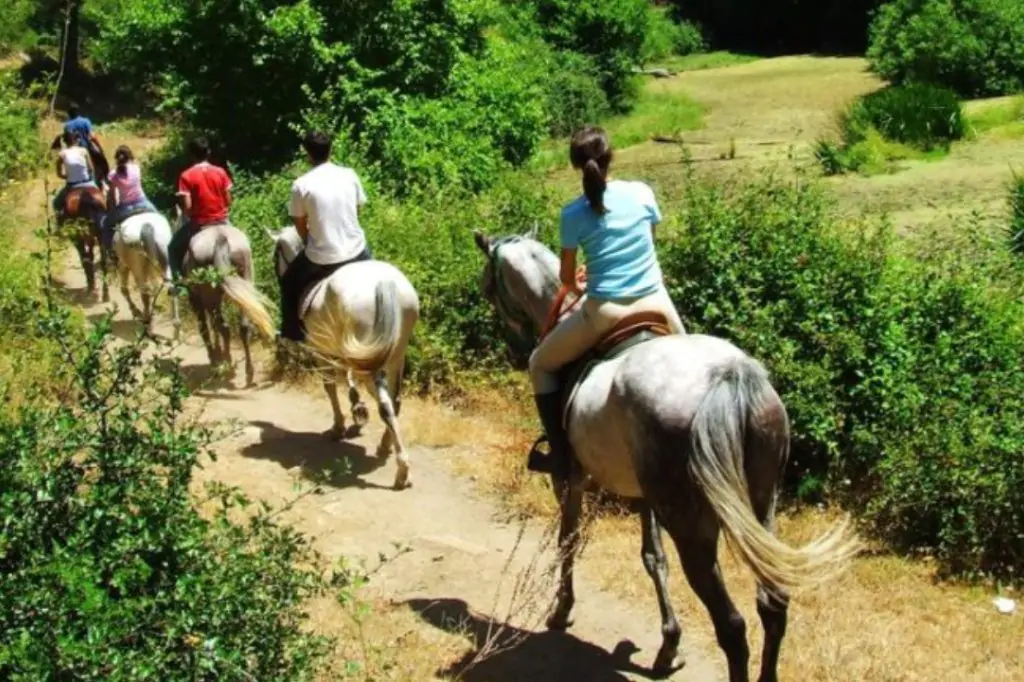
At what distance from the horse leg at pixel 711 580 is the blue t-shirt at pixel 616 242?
1.22 meters

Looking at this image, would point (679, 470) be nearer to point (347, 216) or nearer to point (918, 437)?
point (918, 437)

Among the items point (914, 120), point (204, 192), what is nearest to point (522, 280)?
point (204, 192)

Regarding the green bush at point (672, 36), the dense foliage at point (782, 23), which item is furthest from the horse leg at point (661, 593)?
the dense foliage at point (782, 23)

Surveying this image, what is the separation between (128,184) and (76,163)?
2.21 metres

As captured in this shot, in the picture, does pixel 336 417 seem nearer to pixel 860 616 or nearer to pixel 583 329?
pixel 583 329

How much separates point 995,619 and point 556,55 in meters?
26.8

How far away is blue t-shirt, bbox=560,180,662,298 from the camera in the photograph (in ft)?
19.7

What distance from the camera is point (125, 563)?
4.76 metres

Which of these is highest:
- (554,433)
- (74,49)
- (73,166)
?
(74,49)

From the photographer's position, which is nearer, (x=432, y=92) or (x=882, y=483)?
(x=882, y=483)

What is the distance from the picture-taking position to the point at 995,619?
682cm

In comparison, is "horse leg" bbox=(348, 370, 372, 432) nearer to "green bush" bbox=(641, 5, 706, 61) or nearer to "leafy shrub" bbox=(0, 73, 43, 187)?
"leafy shrub" bbox=(0, 73, 43, 187)

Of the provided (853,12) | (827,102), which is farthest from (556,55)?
(853,12)

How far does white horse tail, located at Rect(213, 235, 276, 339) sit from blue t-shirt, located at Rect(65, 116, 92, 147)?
5.96 metres
